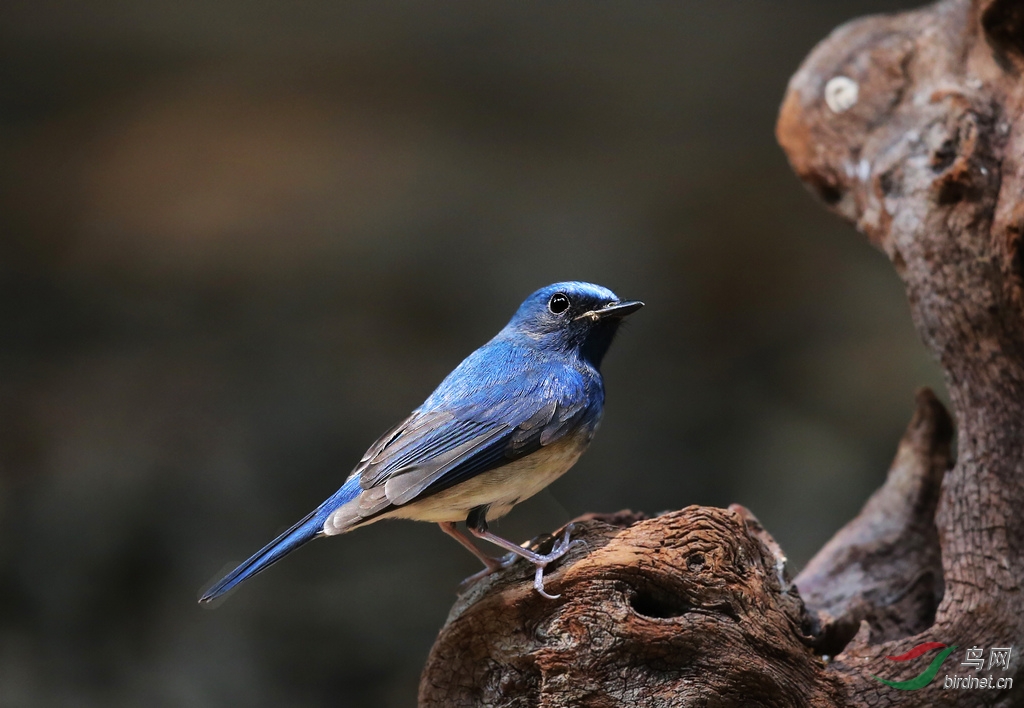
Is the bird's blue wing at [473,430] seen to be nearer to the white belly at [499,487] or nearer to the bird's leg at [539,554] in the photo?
the white belly at [499,487]

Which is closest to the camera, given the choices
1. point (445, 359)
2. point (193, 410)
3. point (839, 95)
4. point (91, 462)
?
point (839, 95)

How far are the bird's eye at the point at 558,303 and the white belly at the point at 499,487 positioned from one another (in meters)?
0.50

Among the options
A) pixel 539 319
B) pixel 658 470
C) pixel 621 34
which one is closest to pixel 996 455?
pixel 539 319

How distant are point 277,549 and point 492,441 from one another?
739mm

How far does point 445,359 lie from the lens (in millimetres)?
5828

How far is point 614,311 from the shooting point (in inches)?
124

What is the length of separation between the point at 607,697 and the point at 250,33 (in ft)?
15.1

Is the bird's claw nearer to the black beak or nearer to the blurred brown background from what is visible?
the black beak

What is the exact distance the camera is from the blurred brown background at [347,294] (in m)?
4.95

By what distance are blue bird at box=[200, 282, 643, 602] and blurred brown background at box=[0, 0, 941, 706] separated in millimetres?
1951

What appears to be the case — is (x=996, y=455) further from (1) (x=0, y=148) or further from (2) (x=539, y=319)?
(1) (x=0, y=148)

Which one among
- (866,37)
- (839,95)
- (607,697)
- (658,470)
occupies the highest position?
(866,37)

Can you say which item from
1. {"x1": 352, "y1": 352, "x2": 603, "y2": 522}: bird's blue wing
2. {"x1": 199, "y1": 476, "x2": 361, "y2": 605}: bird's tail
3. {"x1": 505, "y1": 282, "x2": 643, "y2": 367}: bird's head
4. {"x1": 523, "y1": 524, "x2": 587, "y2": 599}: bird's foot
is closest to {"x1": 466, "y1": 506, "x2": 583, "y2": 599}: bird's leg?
{"x1": 523, "y1": 524, "x2": 587, "y2": 599}: bird's foot

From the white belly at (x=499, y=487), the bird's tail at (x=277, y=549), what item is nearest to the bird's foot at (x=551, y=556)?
the white belly at (x=499, y=487)
